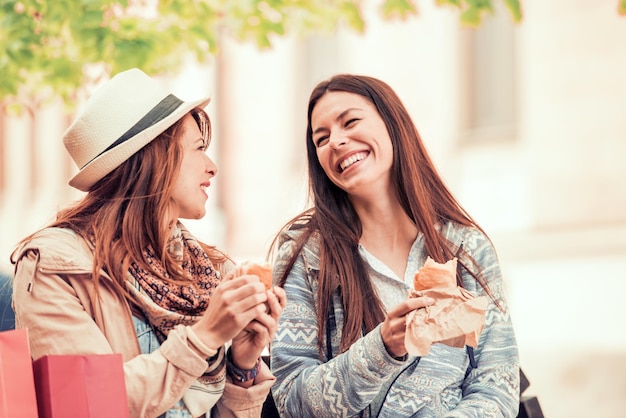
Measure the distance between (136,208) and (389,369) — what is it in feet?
2.86

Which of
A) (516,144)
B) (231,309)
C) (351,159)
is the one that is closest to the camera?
(231,309)

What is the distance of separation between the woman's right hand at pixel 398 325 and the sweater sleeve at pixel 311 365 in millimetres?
28

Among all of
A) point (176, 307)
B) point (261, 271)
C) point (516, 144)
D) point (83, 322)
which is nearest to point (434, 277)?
point (261, 271)

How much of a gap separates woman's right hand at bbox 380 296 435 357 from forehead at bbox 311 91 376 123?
34.7 inches

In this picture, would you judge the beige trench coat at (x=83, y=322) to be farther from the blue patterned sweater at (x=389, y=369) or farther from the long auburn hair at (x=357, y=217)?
the long auburn hair at (x=357, y=217)

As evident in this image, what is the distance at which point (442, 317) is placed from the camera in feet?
9.86

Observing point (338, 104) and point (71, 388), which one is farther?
point (338, 104)

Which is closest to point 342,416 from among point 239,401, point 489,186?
point 239,401

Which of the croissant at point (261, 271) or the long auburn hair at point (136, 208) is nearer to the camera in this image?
the croissant at point (261, 271)

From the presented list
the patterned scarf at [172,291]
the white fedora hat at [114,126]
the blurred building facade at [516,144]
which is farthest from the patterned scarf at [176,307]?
the blurred building facade at [516,144]

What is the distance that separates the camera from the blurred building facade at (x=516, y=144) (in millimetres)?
10453

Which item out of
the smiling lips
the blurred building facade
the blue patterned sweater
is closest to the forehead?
the smiling lips

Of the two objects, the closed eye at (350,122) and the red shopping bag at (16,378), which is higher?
the closed eye at (350,122)

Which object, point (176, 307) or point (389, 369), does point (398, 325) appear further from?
point (176, 307)
